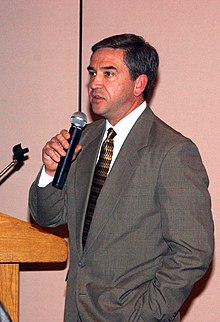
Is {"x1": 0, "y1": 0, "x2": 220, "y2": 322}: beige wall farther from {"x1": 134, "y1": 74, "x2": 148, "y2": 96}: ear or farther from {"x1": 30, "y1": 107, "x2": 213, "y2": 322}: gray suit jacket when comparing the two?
{"x1": 30, "y1": 107, "x2": 213, "y2": 322}: gray suit jacket

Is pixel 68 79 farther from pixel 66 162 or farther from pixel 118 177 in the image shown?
pixel 66 162

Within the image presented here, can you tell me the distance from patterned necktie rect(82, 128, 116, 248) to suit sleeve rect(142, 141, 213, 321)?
20 cm

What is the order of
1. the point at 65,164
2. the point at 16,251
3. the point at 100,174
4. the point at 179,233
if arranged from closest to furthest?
1. the point at 16,251
2. the point at 65,164
3. the point at 179,233
4. the point at 100,174

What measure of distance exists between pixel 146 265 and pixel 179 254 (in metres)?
0.12

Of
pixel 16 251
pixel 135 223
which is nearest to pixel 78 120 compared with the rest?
pixel 135 223

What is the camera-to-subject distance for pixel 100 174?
2.23 m

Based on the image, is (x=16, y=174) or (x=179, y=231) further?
(x=16, y=174)

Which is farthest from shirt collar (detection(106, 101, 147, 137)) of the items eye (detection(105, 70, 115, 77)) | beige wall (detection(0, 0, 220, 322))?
beige wall (detection(0, 0, 220, 322))

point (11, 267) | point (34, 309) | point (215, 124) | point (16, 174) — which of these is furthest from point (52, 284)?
point (11, 267)

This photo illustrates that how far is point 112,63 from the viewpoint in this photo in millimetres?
2270

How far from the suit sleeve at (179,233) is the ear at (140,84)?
0.92ft

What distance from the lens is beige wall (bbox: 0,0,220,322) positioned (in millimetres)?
3318

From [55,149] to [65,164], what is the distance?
5 cm

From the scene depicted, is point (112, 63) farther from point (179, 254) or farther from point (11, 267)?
point (11, 267)
